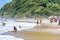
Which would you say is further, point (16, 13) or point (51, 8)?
point (16, 13)

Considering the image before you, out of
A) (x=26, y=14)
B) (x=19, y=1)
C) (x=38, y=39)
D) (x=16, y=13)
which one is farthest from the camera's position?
(x=19, y=1)

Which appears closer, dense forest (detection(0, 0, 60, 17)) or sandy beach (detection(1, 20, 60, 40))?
sandy beach (detection(1, 20, 60, 40))

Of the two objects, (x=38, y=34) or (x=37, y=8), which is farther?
(x=37, y=8)

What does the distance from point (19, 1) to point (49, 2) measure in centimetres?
1514

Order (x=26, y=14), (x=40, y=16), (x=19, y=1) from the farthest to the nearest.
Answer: (x=19, y=1) < (x=26, y=14) < (x=40, y=16)

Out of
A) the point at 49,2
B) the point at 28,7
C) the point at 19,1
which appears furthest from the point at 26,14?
the point at 19,1

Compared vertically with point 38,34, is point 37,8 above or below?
above

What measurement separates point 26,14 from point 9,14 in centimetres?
1595

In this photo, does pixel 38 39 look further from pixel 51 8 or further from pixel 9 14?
pixel 9 14

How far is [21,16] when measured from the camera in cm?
7350

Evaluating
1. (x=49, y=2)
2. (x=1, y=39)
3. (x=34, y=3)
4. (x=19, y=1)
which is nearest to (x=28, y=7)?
(x=34, y=3)

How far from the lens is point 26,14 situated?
71.6m

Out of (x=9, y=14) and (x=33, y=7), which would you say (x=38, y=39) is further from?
(x=9, y=14)

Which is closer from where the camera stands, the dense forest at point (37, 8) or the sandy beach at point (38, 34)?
the sandy beach at point (38, 34)
